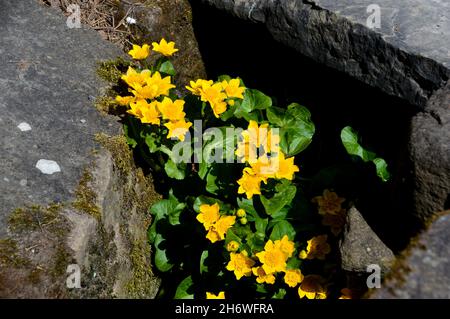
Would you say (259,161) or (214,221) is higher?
(259,161)

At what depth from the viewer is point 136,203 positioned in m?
3.30

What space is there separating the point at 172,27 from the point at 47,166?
1.49 meters

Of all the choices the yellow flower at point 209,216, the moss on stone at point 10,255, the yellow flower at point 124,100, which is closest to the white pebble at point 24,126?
the yellow flower at point 124,100

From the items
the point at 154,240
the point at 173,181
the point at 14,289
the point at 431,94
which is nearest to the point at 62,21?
the point at 173,181

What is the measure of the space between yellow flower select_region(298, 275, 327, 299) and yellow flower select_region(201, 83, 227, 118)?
98 centimetres

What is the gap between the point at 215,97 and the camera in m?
3.15

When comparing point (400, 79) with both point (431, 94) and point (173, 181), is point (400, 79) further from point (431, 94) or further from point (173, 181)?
point (173, 181)

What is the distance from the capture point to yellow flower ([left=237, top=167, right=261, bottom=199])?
2.89 m

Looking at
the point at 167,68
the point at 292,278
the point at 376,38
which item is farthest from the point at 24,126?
the point at 376,38

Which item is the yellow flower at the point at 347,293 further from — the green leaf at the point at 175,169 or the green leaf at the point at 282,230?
the green leaf at the point at 175,169

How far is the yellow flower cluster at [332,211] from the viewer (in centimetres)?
302

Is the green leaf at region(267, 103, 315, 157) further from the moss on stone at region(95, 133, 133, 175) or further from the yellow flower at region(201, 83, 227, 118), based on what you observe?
the moss on stone at region(95, 133, 133, 175)

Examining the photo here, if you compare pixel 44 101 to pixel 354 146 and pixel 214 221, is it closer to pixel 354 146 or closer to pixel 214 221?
pixel 214 221

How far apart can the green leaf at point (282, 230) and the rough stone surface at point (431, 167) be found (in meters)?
0.69
